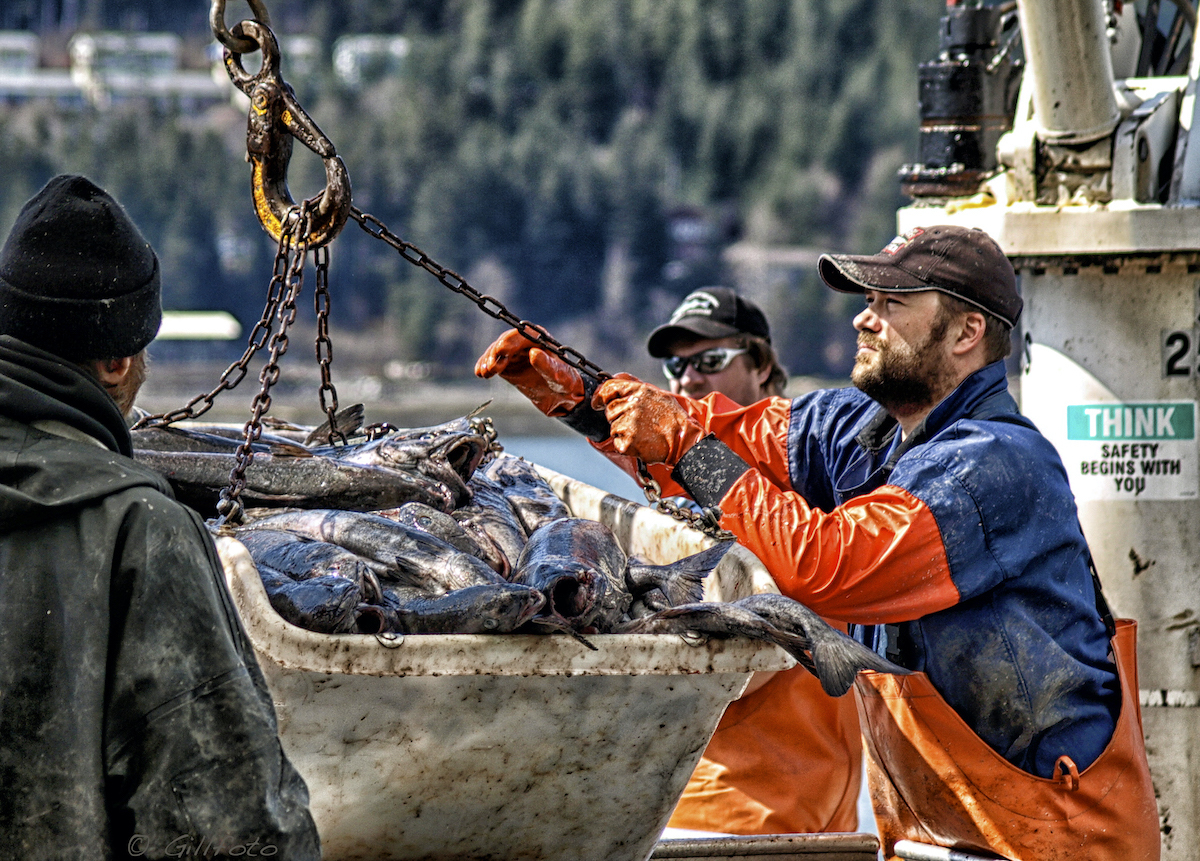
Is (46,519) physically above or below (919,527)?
above

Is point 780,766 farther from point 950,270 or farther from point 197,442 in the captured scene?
point 197,442

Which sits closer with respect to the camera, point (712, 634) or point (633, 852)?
point (712, 634)

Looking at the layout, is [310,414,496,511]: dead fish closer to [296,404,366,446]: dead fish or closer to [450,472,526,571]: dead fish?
[450,472,526,571]: dead fish

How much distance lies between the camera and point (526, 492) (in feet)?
13.7

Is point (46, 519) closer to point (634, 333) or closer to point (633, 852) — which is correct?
point (633, 852)

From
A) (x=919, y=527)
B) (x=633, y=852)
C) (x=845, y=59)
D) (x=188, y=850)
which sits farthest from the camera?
(x=845, y=59)

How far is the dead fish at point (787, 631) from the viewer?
9.45 ft

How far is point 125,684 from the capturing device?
2.09m

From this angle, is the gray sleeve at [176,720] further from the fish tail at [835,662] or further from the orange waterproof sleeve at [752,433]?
the orange waterproof sleeve at [752,433]

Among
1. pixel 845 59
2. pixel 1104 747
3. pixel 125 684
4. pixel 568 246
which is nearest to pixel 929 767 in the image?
pixel 1104 747

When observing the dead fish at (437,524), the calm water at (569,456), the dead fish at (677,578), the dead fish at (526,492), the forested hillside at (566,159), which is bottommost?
the calm water at (569,456)

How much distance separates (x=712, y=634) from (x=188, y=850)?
45.6 inches

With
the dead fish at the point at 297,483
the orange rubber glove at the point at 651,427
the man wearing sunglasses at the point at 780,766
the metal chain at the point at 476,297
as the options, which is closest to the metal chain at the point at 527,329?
the metal chain at the point at 476,297

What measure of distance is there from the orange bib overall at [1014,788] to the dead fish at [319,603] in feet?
4.61
